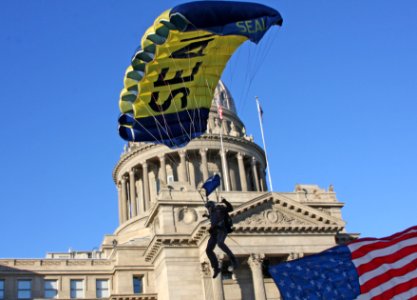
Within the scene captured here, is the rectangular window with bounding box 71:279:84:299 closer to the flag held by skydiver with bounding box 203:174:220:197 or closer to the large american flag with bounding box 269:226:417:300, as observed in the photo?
the flag held by skydiver with bounding box 203:174:220:197

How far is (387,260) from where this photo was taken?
607 inches

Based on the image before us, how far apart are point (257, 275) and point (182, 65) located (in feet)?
82.9

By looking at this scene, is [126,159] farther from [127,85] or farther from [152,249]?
[127,85]

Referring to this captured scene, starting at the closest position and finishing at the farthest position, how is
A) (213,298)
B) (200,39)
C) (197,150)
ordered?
(200,39) → (213,298) → (197,150)

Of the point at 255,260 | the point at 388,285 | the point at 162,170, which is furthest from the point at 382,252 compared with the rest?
the point at 162,170

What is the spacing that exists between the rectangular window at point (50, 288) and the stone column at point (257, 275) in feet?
55.2

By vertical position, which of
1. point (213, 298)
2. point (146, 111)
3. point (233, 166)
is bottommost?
point (213, 298)

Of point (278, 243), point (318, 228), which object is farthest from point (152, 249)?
point (318, 228)

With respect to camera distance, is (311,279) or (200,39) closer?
(311,279)

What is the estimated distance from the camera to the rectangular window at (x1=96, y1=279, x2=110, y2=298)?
54.0 metres

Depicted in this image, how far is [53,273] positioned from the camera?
53656 mm

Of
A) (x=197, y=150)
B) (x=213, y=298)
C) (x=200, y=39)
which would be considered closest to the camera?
(x=200, y=39)

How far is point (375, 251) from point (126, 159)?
6015cm

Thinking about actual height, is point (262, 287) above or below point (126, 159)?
below
